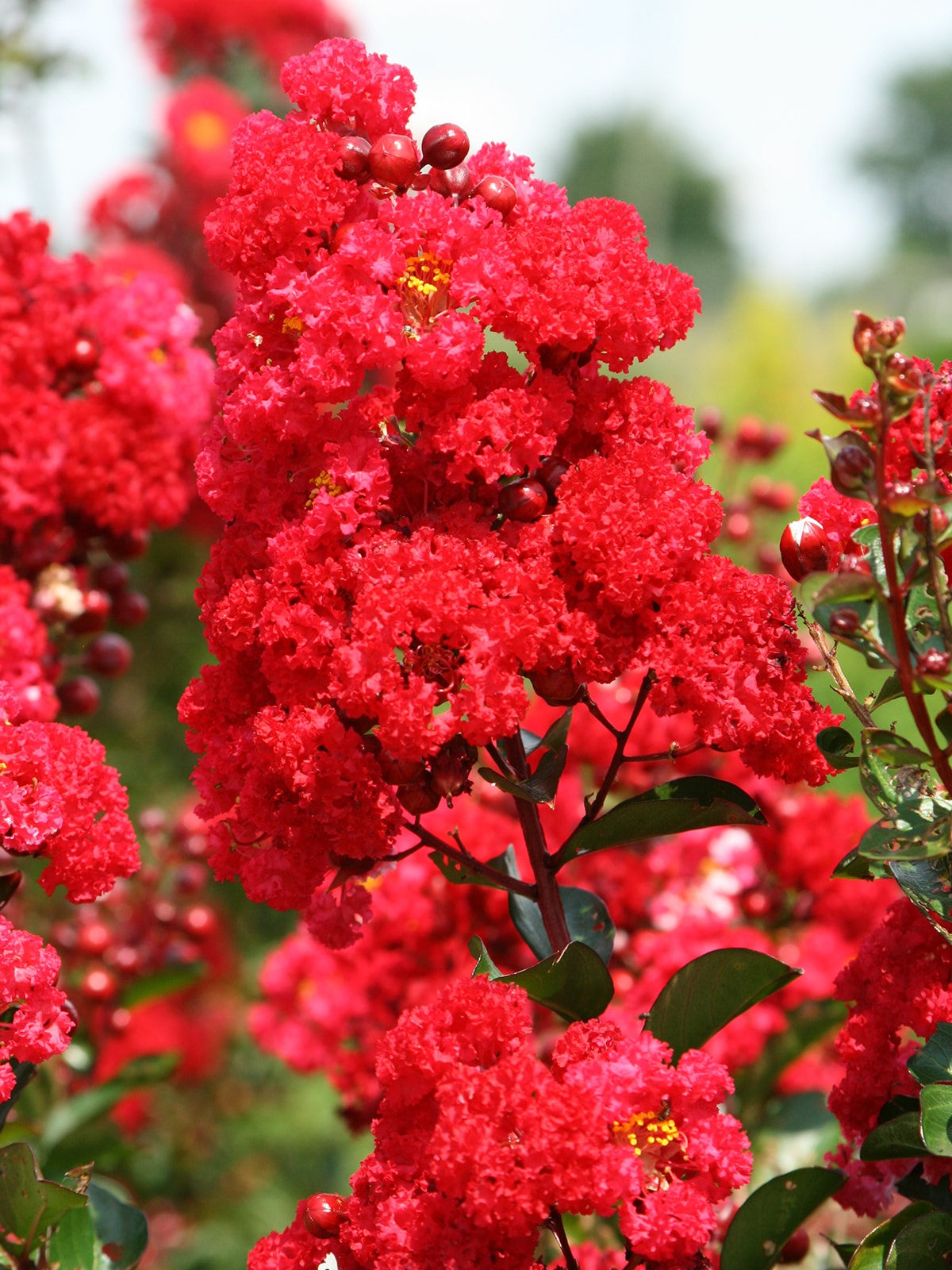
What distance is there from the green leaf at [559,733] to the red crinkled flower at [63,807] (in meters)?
0.42

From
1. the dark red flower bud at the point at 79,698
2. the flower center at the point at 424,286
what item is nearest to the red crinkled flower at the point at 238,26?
the dark red flower bud at the point at 79,698

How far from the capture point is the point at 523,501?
41.8 inches

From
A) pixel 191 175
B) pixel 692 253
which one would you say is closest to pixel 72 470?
pixel 191 175

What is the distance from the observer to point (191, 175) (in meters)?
4.46

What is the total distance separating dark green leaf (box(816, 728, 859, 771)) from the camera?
1106 millimetres

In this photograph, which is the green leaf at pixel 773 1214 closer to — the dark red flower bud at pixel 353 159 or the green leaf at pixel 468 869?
the green leaf at pixel 468 869

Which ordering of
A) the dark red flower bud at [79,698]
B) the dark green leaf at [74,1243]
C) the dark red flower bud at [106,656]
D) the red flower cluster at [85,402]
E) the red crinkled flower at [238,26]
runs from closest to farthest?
the dark green leaf at [74,1243]
the red flower cluster at [85,402]
the dark red flower bud at [79,698]
the dark red flower bud at [106,656]
the red crinkled flower at [238,26]

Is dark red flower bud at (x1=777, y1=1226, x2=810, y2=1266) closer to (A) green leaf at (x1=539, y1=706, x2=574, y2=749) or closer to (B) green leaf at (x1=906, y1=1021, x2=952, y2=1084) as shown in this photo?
(B) green leaf at (x1=906, y1=1021, x2=952, y2=1084)

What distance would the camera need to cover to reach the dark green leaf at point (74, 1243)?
4.06ft

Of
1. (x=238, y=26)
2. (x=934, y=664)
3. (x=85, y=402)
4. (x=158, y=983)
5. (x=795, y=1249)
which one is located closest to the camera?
(x=934, y=664)

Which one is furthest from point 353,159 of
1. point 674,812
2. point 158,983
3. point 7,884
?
point 158,983

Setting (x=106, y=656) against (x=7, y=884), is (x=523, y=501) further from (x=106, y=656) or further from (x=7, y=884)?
(x=106, y=656)

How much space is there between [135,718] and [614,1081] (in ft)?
10.6

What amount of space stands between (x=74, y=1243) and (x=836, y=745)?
2.80 ft
